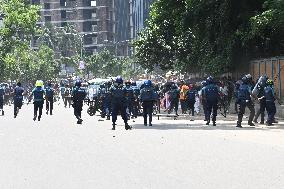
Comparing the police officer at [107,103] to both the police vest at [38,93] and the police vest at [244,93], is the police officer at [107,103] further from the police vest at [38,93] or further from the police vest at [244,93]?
the police vest at [244,93]

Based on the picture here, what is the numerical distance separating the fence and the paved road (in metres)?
14.0

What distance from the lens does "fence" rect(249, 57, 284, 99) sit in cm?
3588

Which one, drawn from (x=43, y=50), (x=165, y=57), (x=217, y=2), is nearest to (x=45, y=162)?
(x=217, y=2)

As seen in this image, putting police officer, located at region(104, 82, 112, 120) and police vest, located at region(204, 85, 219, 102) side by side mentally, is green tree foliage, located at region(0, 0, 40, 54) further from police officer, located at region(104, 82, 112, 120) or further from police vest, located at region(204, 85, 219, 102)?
police vest, located at region(204, 85, 219, 102)

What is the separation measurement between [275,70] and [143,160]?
23606mm

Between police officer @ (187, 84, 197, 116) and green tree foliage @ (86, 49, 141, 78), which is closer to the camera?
police officer @ (187, 84, 197, 116)

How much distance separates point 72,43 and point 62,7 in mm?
21535

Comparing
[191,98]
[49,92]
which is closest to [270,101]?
[191,98]

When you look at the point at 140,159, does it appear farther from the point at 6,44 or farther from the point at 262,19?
the point at 6,44

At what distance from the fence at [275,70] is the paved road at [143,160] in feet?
45.9

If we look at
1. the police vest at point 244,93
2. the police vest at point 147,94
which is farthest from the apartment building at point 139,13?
the police vest at point 244,93

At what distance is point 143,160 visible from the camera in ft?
46.2

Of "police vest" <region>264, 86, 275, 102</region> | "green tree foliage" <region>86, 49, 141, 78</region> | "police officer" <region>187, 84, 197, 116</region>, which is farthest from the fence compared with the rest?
"green tree foliage" <region>86, 49, 141, 78</region>

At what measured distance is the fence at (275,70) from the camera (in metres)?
35.9
